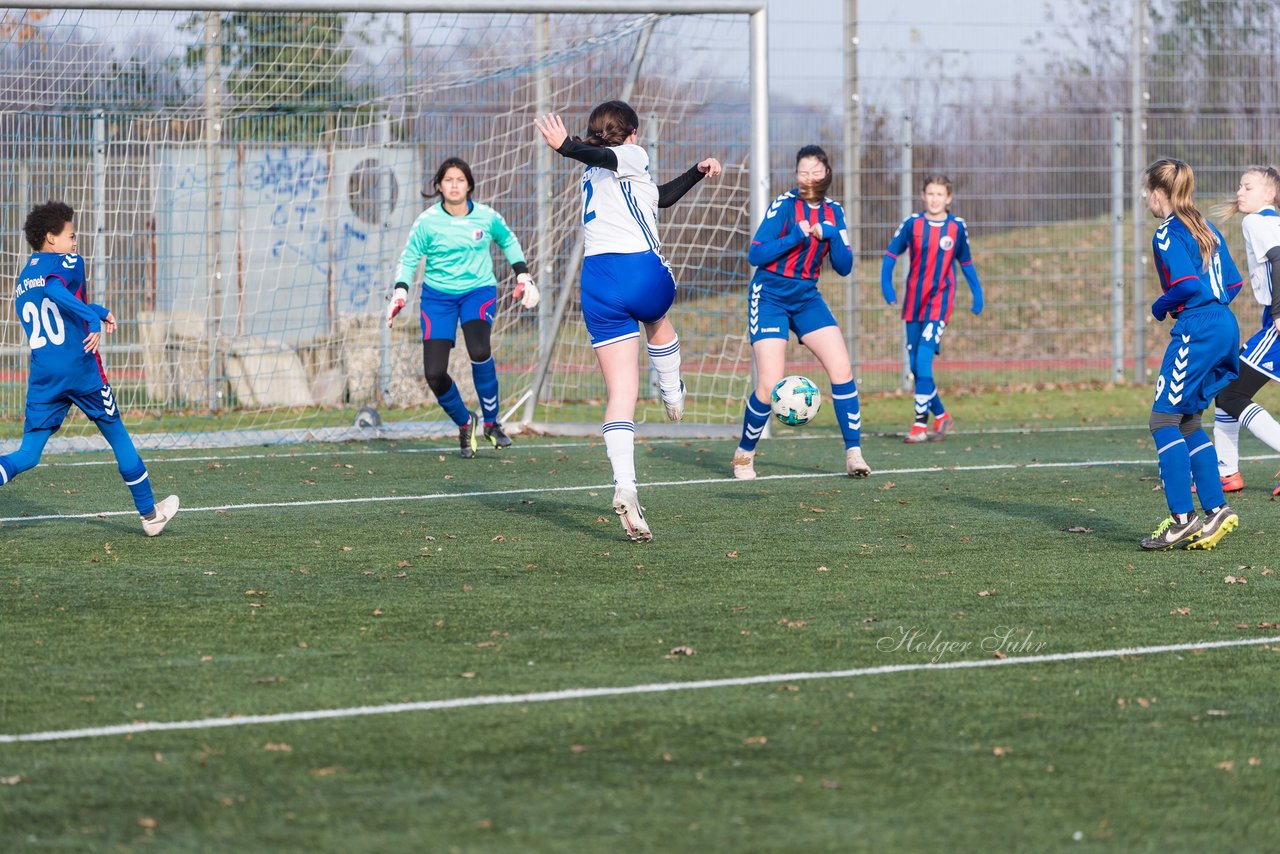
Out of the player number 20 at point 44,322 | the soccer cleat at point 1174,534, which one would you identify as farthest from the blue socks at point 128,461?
the soccer cleat at point 1174,534

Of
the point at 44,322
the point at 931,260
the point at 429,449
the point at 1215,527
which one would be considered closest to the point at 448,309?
the point at 429,449

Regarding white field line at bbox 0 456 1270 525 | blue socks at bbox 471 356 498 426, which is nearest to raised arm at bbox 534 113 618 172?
white field line at bbox 0 456 1270 525

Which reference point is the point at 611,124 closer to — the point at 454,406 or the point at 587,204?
the point at 587,204

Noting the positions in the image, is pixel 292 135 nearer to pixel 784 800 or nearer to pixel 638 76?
pixel 638 76

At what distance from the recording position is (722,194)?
46.6ft

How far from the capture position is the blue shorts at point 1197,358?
7.31 m

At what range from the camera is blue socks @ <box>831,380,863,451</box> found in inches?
407

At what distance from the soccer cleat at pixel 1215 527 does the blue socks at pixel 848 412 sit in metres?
3.04

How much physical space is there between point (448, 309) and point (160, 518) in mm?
3850

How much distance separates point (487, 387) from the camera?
11898 millimetres

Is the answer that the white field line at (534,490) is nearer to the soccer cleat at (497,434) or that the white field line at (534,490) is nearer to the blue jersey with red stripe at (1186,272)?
the soccer cleat at (497,434)

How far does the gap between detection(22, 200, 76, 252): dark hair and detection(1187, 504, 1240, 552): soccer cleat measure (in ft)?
17.8

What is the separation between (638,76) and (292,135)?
3.33 metres

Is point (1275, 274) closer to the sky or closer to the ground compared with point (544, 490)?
closer to the sky
